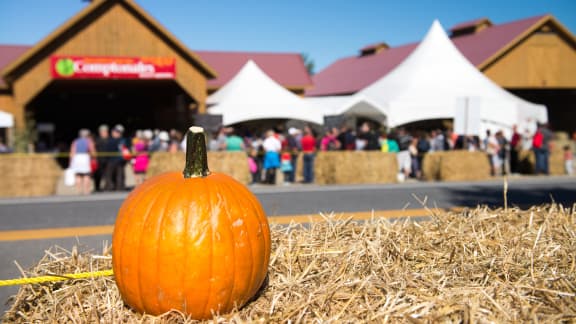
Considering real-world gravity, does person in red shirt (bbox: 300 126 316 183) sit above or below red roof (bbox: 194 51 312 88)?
below

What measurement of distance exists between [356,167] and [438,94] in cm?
579

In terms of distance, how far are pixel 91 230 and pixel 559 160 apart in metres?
15.7

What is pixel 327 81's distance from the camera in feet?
124

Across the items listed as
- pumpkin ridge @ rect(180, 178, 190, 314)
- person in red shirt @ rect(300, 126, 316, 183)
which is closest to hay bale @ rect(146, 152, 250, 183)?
person in red shirt @ rect(300, 126, 316, 183)

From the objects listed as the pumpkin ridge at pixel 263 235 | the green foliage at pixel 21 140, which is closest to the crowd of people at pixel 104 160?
the green foliage at pixel 21 140

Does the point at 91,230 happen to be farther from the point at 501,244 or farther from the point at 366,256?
the point at 501,244

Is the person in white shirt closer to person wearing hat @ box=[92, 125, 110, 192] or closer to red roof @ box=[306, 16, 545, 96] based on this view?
person wearing hat @ box=[92, 125, 110, 192]

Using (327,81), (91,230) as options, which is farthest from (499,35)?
(91,230)

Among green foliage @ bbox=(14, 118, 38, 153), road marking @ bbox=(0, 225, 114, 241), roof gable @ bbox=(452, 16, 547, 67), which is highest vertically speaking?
roof gable @ bbox=(452, 16, 547, 67)

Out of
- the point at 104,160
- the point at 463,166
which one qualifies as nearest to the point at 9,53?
the point at 104,160

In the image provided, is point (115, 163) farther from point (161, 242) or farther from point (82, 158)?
point (161, 242)

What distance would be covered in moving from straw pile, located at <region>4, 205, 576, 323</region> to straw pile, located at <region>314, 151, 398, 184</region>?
9.16 m

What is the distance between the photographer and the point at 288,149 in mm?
15906

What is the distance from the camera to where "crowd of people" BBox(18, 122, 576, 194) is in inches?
495
